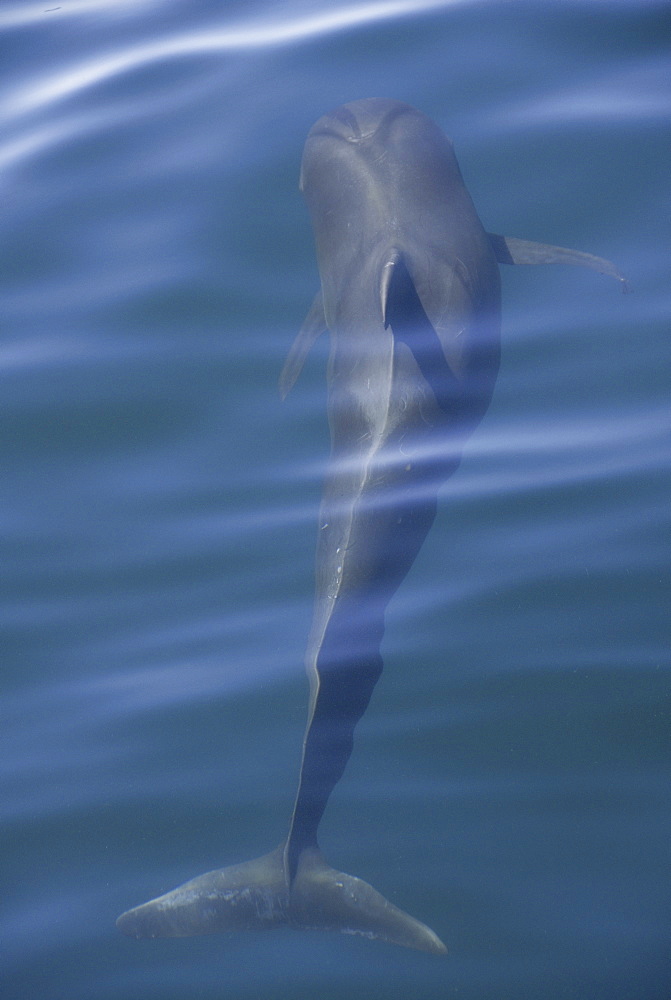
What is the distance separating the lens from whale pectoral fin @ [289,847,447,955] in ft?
12.4

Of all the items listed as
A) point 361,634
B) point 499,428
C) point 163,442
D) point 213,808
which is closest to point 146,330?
point 163,442

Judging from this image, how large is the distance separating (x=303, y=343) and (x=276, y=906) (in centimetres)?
338

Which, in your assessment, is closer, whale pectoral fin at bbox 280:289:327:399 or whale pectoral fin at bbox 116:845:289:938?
whale pectoral fin at bbox 116:845:289:938

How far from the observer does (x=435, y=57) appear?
8562mm

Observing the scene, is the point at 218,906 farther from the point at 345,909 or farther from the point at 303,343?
the point at 303,343

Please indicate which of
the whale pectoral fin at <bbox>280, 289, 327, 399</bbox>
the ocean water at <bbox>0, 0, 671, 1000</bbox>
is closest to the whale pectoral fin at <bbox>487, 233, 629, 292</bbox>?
the ocean water at <bbox>0, 0, 671, 1000</bbox>

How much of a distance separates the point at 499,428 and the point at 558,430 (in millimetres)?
337

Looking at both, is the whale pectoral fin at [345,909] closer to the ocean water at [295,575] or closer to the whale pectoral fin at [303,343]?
the ocean water at [295,575]

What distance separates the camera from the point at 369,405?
5.33 m

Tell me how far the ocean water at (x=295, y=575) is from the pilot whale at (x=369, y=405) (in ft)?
Result: 0.37

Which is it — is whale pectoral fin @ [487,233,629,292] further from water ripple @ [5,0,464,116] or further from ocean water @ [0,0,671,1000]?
water ripple @ [5,0,464,116]

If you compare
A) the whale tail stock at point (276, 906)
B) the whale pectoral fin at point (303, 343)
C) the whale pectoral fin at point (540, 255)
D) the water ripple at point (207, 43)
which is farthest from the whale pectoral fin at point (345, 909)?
the water ripple at point (207, 43)

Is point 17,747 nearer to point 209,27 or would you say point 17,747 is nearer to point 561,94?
point 561,94

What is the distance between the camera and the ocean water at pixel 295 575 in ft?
12.7
